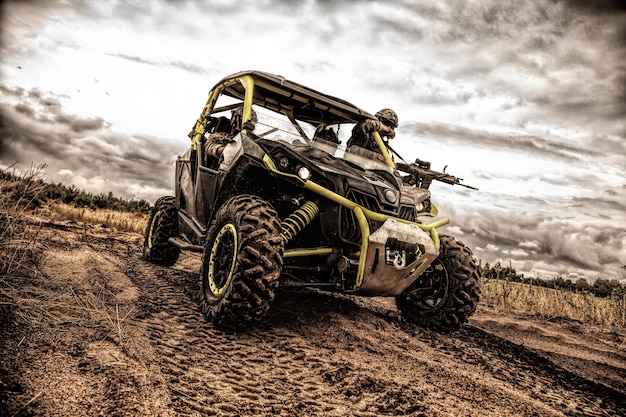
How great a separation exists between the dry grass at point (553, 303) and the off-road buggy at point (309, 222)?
3389 millimetres

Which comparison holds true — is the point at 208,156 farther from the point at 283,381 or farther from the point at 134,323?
the point at 283,381

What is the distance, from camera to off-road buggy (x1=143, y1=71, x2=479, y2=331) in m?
3.23

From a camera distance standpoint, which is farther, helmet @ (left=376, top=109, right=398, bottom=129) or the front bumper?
helmet @ (left=376, top=109, right=398, bottom=129)

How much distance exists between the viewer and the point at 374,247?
10.9 ft

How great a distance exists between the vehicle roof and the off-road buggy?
13 millimetres

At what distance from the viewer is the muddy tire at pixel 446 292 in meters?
4.26

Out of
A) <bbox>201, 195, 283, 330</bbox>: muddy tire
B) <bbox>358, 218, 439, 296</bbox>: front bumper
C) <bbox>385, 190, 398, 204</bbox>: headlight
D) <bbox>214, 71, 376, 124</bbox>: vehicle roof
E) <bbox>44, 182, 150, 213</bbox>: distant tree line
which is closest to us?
<bbox>201, 195, 283, 330</bbox>: muddy tire

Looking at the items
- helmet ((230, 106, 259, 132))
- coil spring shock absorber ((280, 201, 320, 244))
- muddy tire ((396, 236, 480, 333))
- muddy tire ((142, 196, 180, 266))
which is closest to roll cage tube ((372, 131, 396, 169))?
muddy tire ((396, 236, 480, 333))

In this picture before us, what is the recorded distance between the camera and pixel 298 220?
367cm

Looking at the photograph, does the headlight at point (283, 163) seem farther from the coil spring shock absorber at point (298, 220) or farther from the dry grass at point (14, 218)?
the dry grass at point (14, 218)

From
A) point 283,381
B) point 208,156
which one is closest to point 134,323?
point 283,381

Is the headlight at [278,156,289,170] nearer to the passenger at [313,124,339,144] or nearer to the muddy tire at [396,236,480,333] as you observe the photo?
the passenger at [313,124,339,144]

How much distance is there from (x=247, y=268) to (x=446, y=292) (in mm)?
2257

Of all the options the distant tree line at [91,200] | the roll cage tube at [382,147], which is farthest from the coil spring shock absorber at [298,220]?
the distant tree line at [91,200]
